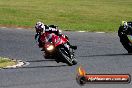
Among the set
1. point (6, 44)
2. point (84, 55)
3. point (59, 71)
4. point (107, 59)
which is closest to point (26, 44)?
point (6, 44)

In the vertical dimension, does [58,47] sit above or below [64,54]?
above

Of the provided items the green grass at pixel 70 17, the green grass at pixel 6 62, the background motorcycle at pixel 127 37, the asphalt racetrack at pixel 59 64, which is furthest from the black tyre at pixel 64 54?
the green grass at pixel 70 17

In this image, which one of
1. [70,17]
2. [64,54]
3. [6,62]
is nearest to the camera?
[64,54]

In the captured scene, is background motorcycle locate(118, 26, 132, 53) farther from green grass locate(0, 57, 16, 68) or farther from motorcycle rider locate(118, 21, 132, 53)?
green grass locate(0, 57, 16, 68)

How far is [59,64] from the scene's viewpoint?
2347 centimetres

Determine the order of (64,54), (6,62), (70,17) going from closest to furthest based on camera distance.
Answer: (64,54), (6,62), (70,17)

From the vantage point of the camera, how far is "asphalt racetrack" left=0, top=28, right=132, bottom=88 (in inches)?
715

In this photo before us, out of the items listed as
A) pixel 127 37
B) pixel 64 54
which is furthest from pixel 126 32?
pixel 64 54

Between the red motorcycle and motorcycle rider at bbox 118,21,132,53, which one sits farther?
motorcycle rider at bbox 118,21,132,53

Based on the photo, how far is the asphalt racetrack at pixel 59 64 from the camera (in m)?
18.2

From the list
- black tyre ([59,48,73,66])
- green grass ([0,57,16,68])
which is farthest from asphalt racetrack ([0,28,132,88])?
green grass ([0,57,16,68])

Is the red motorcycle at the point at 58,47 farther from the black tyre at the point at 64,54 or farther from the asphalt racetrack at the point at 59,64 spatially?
the asphalt racetrack at the point at 59,64

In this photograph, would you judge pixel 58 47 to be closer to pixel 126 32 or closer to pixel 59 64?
pixel 59 64

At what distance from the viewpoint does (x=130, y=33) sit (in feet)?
90.2
